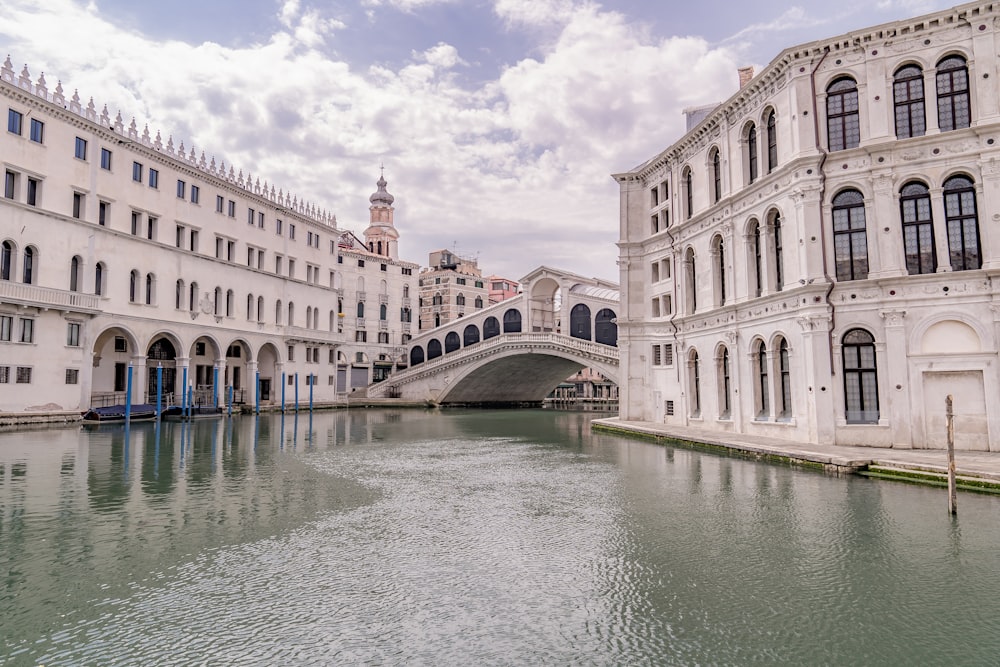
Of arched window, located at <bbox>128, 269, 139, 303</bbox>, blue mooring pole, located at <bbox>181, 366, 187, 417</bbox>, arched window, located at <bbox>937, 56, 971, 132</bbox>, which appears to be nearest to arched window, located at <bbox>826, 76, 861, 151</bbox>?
arched window, located at <bbox>937, 56, 971, 132</bbox>

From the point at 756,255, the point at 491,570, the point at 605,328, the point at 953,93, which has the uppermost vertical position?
the point at 953,93

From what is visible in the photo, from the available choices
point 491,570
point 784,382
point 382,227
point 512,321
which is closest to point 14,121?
point 491,570

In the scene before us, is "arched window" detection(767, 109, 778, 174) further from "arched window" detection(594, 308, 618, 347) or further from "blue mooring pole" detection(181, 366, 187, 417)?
"blue mooring pole" detection(181, 366, 187, 417)

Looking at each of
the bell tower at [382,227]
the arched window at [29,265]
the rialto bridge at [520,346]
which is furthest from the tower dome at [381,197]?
the arched window at [29,265]

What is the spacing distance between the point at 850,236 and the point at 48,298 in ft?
111

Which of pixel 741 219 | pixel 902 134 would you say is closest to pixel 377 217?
pixel 741 219

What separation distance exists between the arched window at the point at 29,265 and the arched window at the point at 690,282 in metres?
30.5

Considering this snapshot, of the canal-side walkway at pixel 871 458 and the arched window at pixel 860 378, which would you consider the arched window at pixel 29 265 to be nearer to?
the canal-side walkway at pixel 871 458

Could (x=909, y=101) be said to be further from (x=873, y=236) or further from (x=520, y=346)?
(x=520, y=346)

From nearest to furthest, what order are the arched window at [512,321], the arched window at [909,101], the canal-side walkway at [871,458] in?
the canal-side walkway at [871,458] → the arched window at [909,101] → the arched window at [512,321]

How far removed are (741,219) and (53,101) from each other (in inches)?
1297

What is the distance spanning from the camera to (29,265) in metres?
30.9

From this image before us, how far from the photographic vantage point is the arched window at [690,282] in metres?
28.5

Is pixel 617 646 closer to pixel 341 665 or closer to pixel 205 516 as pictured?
pixel 341 665
